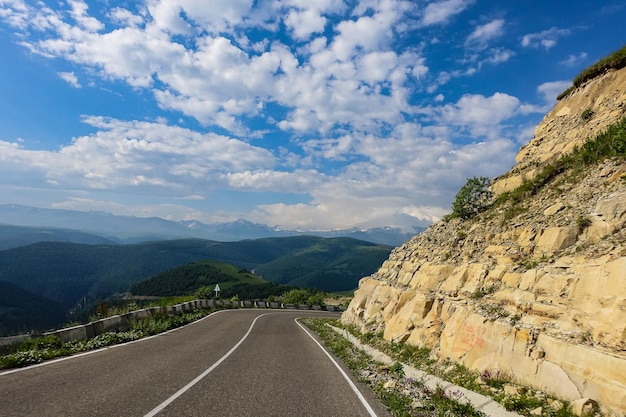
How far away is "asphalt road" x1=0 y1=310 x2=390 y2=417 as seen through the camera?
631 centimetres

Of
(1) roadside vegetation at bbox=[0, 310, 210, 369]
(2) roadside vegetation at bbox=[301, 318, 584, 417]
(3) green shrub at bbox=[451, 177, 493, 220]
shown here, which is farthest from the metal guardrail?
(3) green shrub at bbox=[451, 177, 493, 220]

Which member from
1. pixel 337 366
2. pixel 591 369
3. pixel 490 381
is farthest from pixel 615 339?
pixel 337 366

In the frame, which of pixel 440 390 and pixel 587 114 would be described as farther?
pixel 587 114

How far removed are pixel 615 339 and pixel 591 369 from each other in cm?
80

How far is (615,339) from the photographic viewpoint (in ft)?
22.7

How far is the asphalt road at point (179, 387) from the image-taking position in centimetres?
631

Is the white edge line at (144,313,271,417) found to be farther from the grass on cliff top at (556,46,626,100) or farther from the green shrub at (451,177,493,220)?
the grass on cliff top at (556,46,626,100)

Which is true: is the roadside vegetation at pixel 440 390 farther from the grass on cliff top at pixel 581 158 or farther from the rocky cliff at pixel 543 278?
the grass on cliff top at pixel 581 158

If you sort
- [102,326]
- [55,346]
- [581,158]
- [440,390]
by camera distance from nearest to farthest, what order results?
[440,390]
[55,346]
[581,158]
[102,326]

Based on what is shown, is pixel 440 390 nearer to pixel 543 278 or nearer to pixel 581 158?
pixel 543 278

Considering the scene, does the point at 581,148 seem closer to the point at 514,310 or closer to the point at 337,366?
the point at 514,310

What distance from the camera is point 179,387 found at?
779 cm

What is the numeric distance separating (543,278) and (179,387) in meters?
10.2

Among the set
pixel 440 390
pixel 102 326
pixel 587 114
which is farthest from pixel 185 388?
pixel 587 114
